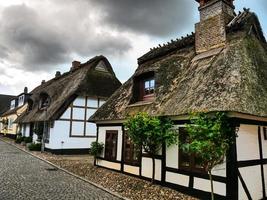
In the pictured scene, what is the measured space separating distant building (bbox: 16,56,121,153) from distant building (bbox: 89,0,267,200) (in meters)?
6.72

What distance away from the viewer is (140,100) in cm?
1327

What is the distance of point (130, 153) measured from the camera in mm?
12367

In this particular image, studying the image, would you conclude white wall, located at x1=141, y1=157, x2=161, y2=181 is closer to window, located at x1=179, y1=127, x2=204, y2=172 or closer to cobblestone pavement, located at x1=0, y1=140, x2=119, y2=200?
window, located at x1=179, y1=127, x2=204, y2=172

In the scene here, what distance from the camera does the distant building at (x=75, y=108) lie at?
20.2m

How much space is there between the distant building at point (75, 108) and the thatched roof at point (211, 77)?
7.18 metres

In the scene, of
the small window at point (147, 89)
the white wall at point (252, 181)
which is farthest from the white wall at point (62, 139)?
the white wall at point (252, 181)

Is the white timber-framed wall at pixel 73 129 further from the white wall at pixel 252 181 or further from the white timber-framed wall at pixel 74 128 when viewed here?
the white wall at pixel 252 181

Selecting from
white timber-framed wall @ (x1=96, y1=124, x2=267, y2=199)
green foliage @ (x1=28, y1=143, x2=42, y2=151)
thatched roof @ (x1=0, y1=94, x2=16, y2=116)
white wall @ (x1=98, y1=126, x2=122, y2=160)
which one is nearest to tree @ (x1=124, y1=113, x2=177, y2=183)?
white timber-framed wall @ (x1=96, y1=124, x2=267, y2=199)

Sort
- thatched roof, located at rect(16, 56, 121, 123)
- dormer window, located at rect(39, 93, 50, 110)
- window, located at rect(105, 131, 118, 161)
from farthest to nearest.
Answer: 1. dormer window, located at rect(39, 93, 50, 110)
2. thatched roof, located at rect(16, 56, 121, 123)
3. window, located at rect(105, 131, 118, 161)

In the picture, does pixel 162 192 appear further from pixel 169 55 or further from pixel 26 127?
pixel 26 127

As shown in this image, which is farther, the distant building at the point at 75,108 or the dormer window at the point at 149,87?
the distant building at the point at 75,108

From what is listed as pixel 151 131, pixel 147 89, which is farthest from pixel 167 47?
pixel 151 131

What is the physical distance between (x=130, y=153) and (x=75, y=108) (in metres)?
10.1

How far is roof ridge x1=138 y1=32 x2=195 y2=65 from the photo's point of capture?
12711mm
